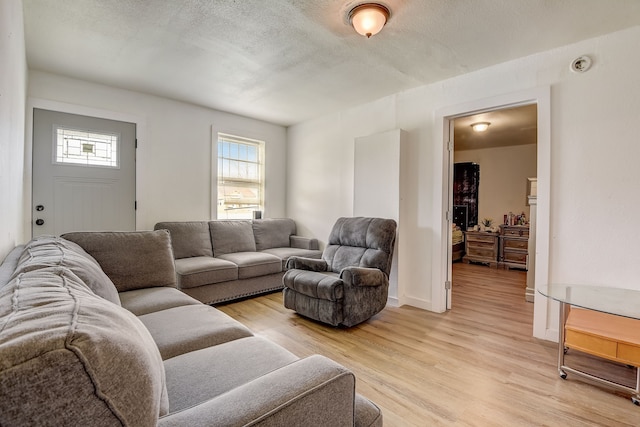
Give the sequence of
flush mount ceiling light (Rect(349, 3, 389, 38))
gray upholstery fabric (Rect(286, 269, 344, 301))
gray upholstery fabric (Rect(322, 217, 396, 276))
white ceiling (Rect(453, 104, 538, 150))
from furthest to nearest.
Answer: white ceiling (Rect(453, 104, 538, 150)), gray upholstery fabric (Rect(322, 217, 396, 276)), gray upholstery fabric (Rect(286, 269, 344, 301)), flush mount ceiling light (Rect(349, 3, 389, 38))

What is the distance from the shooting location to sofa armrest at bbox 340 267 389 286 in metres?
2.75

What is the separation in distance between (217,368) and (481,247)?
6120 mm

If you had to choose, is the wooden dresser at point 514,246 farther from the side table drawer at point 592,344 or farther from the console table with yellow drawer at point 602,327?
the side table drawer at point 592,344

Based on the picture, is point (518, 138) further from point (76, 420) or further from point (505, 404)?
point (76, 420)

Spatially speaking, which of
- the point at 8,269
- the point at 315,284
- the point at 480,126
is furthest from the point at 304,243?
the point at 8,269

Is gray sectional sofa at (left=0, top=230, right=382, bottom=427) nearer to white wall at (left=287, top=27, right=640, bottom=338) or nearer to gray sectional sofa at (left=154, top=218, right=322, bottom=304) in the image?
gray sectional sofa at (left=154, top=218, right=322, bottom=304)

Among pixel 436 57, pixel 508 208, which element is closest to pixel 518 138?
pixel 508 208

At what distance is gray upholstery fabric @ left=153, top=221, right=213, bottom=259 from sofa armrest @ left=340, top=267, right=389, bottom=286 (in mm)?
1986

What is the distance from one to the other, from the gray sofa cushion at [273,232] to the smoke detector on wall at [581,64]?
3.79 metres

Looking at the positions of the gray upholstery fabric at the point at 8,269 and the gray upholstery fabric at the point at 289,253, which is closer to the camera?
the gray upholstery fabric at the point at 8,269

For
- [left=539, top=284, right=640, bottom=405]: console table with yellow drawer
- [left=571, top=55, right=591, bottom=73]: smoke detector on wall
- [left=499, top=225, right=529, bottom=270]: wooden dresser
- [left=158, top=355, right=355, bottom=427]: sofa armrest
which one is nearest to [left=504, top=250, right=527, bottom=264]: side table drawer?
[left=499, top=225, right=529, bottom=270]: wooden dresser

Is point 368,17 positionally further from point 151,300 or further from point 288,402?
point 151,300

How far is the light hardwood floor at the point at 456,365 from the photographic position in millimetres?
1687

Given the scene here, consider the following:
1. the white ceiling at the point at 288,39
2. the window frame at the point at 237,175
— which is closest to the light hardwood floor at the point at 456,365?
the window frame at the point at 237,175
